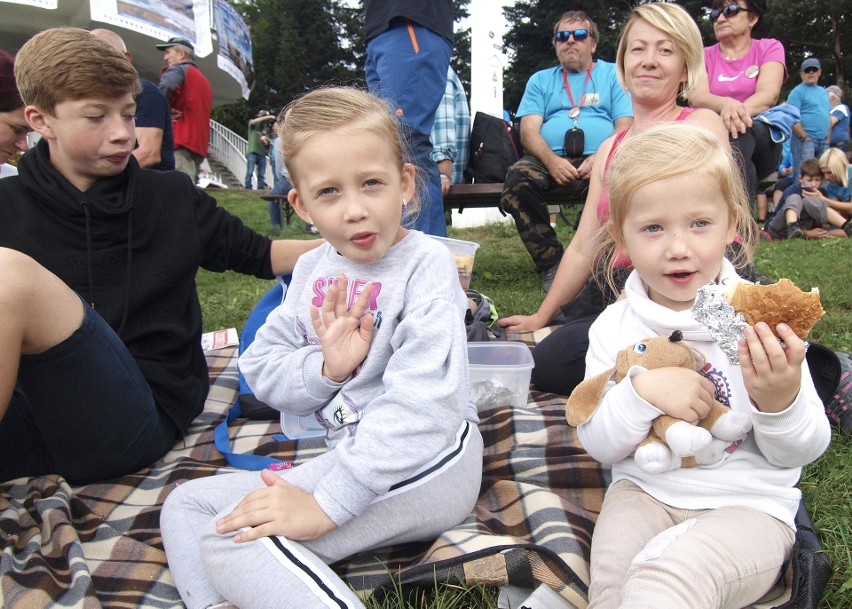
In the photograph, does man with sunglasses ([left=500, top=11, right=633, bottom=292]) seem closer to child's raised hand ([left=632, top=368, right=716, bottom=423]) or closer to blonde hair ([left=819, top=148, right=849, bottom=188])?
child's raised hand ([left=632, top=368, right=716, bottom=423])

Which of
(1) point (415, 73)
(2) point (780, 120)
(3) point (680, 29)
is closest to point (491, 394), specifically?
(3) point (680, 29)

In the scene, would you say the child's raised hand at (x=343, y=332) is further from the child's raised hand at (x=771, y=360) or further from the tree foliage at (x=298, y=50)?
the tree foliage at (x=298, y=50)

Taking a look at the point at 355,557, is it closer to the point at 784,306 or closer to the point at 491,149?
the point at 784,306

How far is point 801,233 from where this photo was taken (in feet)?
25.6

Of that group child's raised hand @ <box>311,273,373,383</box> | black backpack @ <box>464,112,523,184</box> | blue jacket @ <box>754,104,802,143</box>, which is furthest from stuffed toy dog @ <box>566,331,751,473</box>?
black backpack @ <box>464,112,523,184</box>

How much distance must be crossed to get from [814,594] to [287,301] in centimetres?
148

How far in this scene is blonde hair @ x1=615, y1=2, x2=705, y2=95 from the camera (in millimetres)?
2646

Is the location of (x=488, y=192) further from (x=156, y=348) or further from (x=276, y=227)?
(x=276, y=227)

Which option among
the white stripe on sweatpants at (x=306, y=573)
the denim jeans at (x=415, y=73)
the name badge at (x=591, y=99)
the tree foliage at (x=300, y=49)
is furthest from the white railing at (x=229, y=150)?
the white stripe on sweatpants at (x=306, y=573)

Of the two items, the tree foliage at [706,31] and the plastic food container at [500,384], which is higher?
the tree foliage at [706,31]

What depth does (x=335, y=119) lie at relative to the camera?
5.56 feet

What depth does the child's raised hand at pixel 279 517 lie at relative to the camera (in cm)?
141

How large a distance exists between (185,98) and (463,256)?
406cm

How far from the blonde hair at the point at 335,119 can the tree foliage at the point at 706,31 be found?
71.5ft
